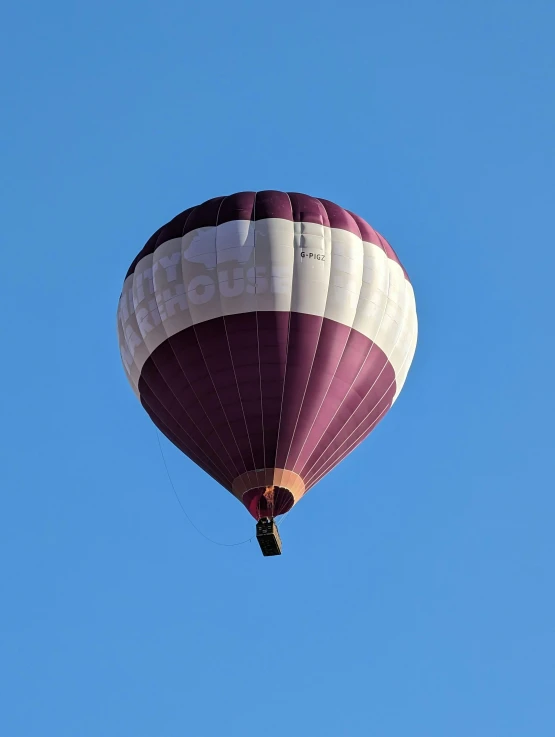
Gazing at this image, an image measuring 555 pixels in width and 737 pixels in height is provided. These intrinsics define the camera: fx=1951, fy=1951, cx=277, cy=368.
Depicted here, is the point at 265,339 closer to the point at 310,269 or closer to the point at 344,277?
the point at 310,269

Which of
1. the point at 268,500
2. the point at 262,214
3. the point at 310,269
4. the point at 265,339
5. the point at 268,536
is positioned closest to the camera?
the point at 268,536

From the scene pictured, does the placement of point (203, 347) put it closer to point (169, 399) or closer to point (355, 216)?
point (169, 399)

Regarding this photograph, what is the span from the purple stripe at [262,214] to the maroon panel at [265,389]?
→ 1989mm

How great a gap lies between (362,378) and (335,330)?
1074 millimetres

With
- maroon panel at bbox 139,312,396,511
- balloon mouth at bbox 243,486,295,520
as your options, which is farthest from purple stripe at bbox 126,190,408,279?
balloon mouth at bbox 243,486,295,520

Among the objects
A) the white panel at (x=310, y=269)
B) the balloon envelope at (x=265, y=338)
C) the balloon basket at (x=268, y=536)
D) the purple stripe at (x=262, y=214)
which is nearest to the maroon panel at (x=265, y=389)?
the balloon envelope at (x=265, y=338)

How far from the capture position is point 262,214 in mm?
35500

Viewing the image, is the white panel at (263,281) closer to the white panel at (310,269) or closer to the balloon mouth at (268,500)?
the white panel at (310,269)

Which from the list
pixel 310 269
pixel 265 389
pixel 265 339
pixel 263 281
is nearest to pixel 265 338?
pixel 265 339

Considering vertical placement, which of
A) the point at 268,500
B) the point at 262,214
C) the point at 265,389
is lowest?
the point at 268,500

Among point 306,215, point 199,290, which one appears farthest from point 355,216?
point 199,290

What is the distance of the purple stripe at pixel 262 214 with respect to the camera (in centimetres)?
3559

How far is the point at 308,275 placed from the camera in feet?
115

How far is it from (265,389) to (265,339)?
904mm
